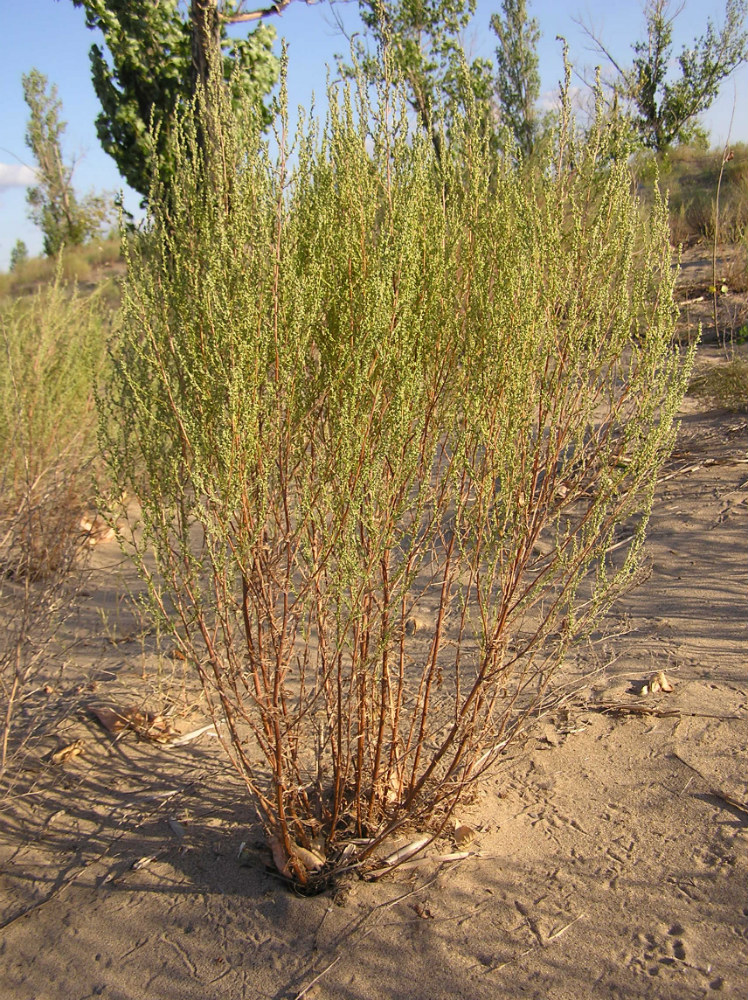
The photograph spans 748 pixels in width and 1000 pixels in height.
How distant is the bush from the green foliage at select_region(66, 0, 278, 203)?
5.57 m

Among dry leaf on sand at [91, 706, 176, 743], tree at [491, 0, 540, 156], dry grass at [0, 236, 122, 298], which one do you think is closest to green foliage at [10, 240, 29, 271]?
A: dry grass at [0, 236, 122, 298]

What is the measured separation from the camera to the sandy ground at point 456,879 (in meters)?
2.39

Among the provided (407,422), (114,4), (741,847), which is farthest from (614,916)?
(114,4)

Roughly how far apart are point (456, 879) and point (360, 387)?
1.70m

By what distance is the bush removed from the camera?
232cm

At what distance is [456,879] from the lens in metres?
2.74

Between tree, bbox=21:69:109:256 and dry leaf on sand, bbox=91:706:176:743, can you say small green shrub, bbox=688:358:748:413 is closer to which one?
dry leaf on sand, bbox=91:706:176:743

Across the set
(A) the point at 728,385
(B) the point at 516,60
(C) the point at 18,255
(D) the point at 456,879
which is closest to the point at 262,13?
(A) the point at 728,385

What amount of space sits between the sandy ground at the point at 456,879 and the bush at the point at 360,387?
0.83 feet

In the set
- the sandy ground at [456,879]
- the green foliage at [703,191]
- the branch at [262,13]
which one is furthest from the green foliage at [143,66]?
the sandy ground at [456,879]

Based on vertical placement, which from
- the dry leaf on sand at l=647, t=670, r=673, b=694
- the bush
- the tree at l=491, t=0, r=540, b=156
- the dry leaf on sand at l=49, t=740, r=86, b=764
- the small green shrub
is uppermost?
the tree at l=491, t=0, r=540, b=156

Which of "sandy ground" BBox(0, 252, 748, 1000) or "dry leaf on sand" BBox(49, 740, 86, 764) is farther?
"dry leaf on sand" BBox(49, 740, 86, 764)

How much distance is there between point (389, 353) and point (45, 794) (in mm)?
2508

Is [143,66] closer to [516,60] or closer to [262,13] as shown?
[262,13]
